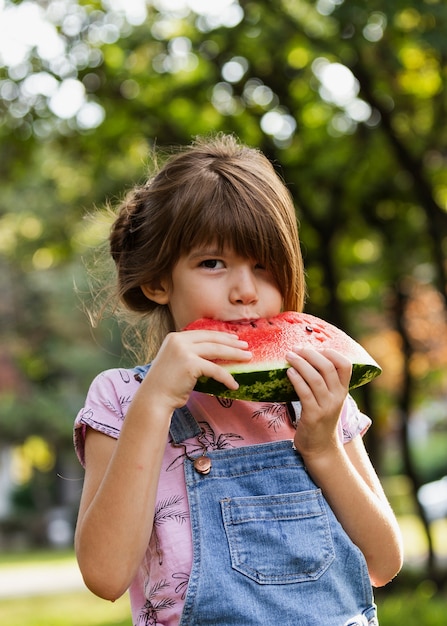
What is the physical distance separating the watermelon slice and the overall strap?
0.13 metres

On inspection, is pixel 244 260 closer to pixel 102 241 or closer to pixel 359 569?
pixel 359 569

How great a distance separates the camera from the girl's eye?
7.93 ft

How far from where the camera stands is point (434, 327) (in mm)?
16453

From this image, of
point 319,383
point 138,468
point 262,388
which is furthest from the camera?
point 262,388

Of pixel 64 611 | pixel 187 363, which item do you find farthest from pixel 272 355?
pixel 64 611

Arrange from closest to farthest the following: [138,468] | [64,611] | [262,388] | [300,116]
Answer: [138,468] → [262,388] → [300,116] → [64,611]

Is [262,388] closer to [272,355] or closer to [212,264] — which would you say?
[272,355]

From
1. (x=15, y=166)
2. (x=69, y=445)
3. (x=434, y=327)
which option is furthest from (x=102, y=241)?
(x=69, y=445)

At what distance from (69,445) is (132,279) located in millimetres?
25515

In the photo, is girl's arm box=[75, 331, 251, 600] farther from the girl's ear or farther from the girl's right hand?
the girl's ear

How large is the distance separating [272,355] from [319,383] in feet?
0.67

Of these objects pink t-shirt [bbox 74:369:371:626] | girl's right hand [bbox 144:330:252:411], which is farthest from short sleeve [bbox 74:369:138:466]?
girl's right hand [bbox 144:330:252:411]

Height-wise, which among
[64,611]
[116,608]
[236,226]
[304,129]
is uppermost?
[236,226]

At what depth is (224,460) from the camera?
7.54ft
